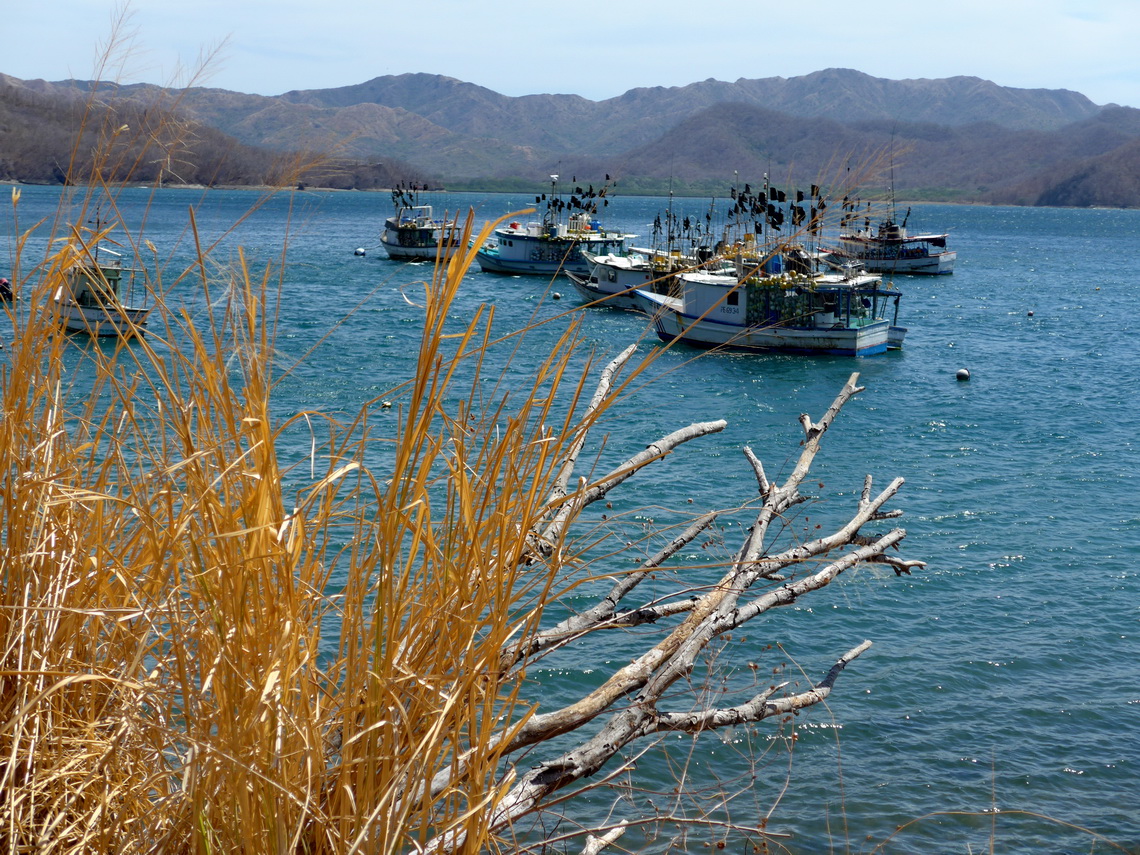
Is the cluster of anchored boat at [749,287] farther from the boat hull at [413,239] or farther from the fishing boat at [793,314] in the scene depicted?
the boat hull at [413,239]

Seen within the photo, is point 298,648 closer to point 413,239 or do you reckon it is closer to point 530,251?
point 530,251

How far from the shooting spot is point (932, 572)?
44.1ft

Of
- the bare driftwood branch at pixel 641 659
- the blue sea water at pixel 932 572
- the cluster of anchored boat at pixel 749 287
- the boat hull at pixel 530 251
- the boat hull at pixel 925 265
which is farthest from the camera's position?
the boat hull at pixel 925 265

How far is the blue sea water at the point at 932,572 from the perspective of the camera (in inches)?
314

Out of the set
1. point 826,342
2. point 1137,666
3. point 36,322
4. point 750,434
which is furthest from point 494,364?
point 36,322

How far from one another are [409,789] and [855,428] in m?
22.2

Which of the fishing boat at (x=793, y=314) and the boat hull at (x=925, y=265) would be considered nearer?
the fishing boat at (x=793, y=314)

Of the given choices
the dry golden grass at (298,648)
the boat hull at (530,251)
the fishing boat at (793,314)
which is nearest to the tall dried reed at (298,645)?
the dry golden grass at (298,648)

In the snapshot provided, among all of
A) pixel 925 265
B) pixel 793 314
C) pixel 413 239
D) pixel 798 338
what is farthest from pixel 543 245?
pixel 925 265

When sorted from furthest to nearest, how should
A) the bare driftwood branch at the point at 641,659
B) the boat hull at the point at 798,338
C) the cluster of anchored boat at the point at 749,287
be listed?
the boat hull at the point at 798,338 → the cluster of anchored boat at the point at 749,287 → the bare driftwood branch at the point at 641,659

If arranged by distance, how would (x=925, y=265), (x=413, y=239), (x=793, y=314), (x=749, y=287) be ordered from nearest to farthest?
(x=793, y=314) < (x=749, y=287) < (x=413, y=239) < (x=925, y=265)

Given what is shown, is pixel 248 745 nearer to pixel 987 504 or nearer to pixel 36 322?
pixel 36 322

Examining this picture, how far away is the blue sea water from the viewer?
798 centimetres

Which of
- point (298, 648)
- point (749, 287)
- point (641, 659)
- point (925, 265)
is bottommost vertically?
point (925, 265)
